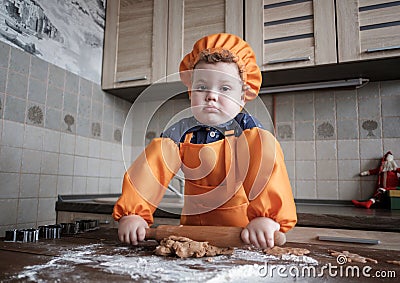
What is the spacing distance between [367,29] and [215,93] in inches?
38.2

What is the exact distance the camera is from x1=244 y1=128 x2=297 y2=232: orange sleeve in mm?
592

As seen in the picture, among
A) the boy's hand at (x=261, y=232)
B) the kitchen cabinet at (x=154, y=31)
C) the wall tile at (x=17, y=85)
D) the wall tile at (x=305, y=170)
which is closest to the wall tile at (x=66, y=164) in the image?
the wall tile at (x=17, y=85)

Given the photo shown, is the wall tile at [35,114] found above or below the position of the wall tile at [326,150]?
above

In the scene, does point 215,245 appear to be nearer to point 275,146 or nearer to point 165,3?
point 275,146

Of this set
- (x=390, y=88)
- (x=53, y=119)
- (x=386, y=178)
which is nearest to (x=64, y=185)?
(x=53, y=119)

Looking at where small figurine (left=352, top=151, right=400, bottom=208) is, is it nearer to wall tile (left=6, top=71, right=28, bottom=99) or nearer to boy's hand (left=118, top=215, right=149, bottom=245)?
boy's hand (left=118, top=215, right=149, bottom=245)

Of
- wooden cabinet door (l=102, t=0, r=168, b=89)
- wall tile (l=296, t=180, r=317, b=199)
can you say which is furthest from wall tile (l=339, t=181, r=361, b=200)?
wooden cabinet door (l=102, t=0, r=168, b=89)

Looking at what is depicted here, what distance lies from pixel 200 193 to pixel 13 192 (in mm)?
911

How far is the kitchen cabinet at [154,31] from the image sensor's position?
5.35ft

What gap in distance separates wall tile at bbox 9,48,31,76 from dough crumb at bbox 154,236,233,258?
1.08 metres

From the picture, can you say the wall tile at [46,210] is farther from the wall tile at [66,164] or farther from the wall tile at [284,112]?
the wall tile at [284,112]

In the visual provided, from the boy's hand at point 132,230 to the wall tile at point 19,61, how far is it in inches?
38.6

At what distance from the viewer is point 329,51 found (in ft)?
4.63

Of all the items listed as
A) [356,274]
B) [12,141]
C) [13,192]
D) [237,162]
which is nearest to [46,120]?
[12,141]
